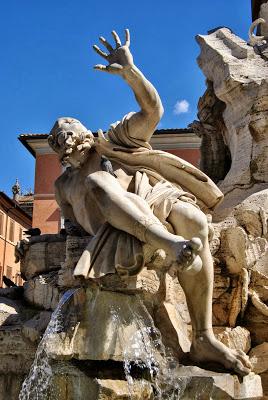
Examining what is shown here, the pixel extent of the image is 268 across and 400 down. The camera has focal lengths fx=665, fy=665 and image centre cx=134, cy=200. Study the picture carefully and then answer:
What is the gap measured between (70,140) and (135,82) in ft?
1.95

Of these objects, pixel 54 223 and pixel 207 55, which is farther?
pixel 54 223

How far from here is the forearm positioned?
425 cm

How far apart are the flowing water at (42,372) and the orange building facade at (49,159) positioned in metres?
22.1

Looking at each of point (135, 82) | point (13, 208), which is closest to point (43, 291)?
point (135, 82)

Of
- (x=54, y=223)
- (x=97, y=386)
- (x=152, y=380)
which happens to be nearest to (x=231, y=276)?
(x=152, y=380)

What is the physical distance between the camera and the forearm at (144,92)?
425 cm

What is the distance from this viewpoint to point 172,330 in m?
4.03

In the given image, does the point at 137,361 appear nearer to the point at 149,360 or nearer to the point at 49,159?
the point at 149,360

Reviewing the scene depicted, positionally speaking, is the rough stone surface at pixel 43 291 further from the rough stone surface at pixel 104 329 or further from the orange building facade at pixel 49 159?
the orange building facade at pixel 49 159

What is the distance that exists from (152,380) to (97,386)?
0.35 m

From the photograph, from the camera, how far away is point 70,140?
4465 millimetres

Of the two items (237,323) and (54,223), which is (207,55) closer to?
(237,323)

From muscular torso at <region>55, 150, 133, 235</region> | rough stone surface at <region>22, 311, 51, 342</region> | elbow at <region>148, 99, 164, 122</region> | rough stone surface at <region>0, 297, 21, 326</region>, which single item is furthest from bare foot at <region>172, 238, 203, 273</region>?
rough stone surface at <region>0, 297, 21, 326</region>

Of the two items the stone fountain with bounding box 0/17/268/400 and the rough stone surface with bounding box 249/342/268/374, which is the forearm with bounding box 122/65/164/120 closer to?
the stone fountain with bounding box 0/17/268/400
